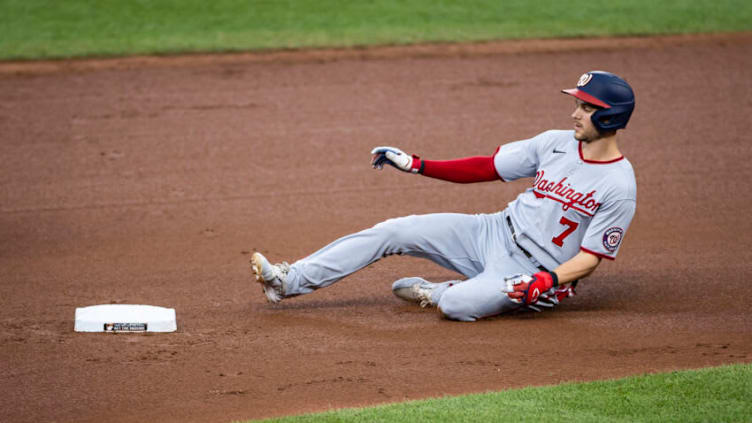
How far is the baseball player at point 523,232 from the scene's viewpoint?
17.0 feet

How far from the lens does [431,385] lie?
474 centimetres

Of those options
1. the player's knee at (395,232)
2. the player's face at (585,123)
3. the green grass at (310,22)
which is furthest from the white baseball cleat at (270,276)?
the green grass at (310,22)

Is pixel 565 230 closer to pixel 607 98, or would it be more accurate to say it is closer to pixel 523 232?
pixel 523 232

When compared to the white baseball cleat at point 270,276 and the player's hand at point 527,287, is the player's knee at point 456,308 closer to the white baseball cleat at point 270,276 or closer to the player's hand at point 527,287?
the player's hand at point 527,287

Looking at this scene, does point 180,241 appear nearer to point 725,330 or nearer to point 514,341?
point 514,341

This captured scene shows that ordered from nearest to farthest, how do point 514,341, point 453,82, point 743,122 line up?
1. point 514,341
2. point 743,122
3. point 453,82

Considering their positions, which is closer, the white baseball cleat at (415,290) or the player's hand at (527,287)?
the player's hand at (527,287)

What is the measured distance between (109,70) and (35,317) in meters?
5.30

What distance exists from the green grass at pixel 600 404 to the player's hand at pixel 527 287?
57cm

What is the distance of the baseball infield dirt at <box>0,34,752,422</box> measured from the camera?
489 centimetres

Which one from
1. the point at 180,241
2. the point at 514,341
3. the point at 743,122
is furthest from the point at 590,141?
the point at 743,122

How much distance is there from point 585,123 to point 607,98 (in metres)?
0.17

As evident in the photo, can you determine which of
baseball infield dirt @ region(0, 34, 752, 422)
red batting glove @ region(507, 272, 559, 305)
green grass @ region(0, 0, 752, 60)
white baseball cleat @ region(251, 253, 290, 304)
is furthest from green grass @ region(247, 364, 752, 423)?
green grass @ region(0, 0, 752, 60)

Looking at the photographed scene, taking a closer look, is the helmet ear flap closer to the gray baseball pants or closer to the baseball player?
the baseball player
